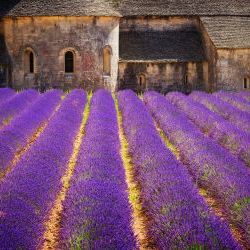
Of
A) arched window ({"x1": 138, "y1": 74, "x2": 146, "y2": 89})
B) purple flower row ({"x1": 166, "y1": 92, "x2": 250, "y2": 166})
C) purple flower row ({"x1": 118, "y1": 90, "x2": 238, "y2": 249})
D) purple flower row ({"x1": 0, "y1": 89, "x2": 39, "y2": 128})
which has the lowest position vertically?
purple flower row ({"x1": 118, "y1": 90, "x2": 238, "y2": 249})

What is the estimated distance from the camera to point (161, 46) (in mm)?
27047

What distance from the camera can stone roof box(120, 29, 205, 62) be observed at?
26.3 meters

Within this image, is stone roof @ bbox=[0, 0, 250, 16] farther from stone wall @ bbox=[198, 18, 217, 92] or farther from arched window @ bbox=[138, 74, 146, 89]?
arched window @ bbox=[138, 74, 146, 89]

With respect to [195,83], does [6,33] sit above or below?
above

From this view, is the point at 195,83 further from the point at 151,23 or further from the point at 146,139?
the point at 146,139

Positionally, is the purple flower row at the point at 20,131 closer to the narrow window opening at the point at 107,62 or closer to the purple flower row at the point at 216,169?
the purple flower row at the point at 216,169

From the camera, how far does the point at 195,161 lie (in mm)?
8523

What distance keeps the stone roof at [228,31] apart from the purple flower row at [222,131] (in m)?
9.65

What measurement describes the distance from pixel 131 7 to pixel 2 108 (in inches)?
587

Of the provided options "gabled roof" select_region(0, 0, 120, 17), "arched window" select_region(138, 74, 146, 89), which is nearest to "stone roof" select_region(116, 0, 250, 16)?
"gabled roof" select_region(0, 0, 120, 17)

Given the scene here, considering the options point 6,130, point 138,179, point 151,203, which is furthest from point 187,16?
point 151,203

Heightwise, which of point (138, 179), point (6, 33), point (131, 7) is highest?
point (131, 7)

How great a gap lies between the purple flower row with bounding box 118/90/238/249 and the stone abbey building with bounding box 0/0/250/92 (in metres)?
15.8

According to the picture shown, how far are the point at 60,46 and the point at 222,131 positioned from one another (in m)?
15.1
